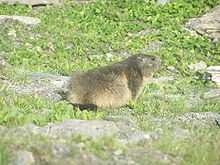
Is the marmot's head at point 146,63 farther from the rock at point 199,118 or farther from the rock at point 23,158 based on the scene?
the rock at point 23,158

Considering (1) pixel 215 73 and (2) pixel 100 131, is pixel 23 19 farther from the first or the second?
(2) pixel 100 131

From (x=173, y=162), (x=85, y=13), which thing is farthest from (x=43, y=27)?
(x=173, y=162)

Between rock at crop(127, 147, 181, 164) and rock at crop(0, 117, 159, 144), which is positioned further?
rock at crop(0, 117, 159, 144)

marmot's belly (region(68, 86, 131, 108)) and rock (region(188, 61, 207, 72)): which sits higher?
marmot's belly (region(68, 86, 131, 108))

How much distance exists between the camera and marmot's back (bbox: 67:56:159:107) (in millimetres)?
10031

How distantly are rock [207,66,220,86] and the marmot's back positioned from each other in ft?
9.79

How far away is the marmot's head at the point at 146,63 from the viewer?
37.4 feet

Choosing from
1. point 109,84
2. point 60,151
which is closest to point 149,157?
point 60,151

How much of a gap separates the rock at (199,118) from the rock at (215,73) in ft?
11.3

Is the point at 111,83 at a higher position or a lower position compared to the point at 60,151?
lower

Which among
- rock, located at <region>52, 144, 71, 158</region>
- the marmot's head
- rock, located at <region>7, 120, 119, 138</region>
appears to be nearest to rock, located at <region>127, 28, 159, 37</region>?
the marmot's head

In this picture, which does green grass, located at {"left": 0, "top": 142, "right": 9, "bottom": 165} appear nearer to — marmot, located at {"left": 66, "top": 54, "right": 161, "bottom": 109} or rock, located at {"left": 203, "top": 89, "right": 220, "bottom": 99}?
marmot, located at {"left": 66, "top": 54, "right": 161, "bottom": 109}

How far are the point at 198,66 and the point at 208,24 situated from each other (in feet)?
7.81

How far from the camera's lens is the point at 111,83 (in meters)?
10.4
